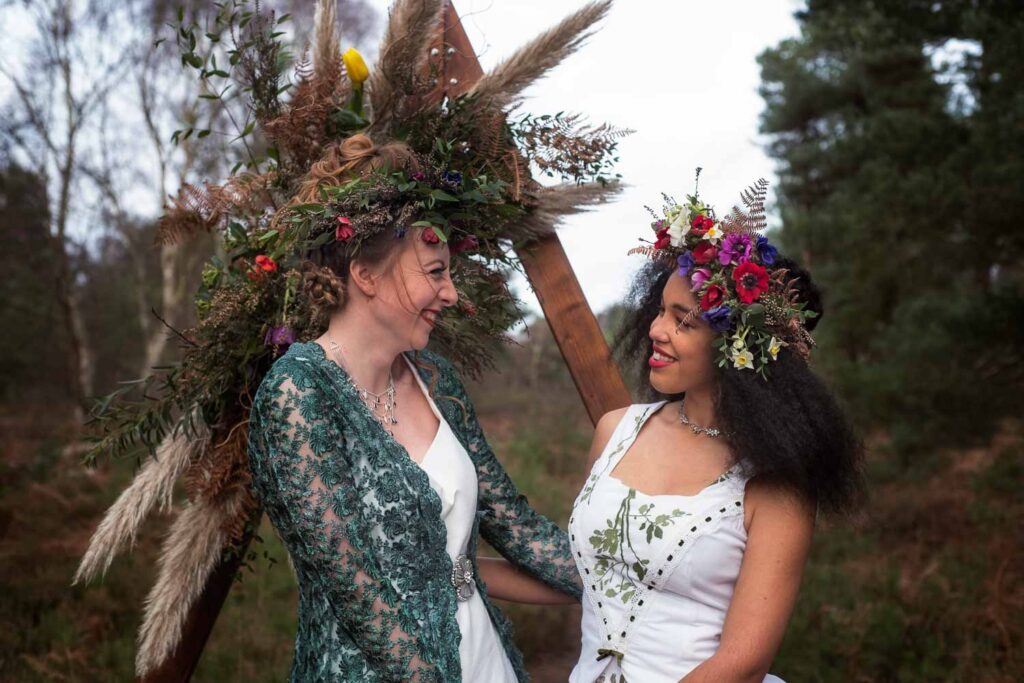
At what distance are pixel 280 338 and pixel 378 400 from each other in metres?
0.31

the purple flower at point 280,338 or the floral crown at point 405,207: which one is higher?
the floral crown at point 405,207

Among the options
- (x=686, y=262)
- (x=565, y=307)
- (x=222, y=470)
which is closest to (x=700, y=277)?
(x=686, y=262)

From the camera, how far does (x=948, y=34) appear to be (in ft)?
19.9

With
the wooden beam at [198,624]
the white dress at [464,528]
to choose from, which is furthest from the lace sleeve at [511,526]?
the wooden beam at [198,624]

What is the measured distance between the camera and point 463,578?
2.08 m

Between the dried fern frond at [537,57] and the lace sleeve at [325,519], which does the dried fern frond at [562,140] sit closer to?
the dried fern frond at [537,57]

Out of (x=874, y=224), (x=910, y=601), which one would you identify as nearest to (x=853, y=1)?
(x=874, y=224)

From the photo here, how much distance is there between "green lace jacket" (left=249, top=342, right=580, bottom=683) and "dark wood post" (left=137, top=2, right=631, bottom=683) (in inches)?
17.8

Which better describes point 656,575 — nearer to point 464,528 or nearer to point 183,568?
point 464,528

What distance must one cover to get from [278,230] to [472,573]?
1.04 metres

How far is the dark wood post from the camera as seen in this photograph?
227cm

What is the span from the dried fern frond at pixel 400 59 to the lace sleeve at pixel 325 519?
2.82 feet

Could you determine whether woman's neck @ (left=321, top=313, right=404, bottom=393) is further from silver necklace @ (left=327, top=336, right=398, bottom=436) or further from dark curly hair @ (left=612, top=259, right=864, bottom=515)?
dark curly hair @ (left=612, top=259, right=864, bottom=515)

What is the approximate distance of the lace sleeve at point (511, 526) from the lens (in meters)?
2.34
